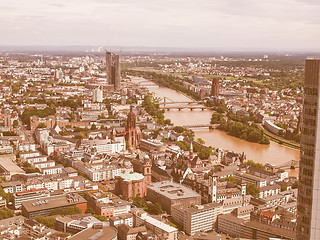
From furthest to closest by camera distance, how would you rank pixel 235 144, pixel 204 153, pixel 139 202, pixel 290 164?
pixel 235 144 < pixel 204 153 < pixel 290 164 < pixel 139 202

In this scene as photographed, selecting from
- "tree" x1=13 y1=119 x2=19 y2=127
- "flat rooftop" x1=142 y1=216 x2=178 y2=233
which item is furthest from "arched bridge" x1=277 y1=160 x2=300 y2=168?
"tree" x1=13 y1=119 x2=19 y2=127

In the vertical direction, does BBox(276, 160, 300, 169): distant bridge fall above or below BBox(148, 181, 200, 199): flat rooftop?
below

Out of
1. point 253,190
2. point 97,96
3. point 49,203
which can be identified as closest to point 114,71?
point 97,96

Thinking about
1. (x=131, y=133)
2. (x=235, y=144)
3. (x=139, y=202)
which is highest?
(x=131, y=133)

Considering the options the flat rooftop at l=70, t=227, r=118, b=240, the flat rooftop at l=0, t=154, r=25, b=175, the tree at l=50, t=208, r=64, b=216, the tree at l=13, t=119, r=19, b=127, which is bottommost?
the tree at l=50, t=208, r=64, b=216

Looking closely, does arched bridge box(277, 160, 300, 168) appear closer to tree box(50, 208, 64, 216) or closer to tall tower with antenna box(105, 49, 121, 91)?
tree box(50, 208, 64, 216)

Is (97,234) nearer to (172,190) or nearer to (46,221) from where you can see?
(46,221)
